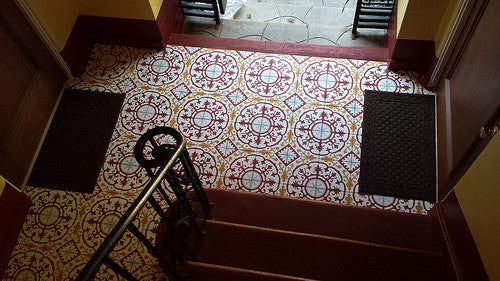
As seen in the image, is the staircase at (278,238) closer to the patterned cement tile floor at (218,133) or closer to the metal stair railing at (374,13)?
the patterned cement tile floor at (218,133)

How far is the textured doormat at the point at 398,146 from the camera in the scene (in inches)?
119

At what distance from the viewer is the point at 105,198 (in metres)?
3.10

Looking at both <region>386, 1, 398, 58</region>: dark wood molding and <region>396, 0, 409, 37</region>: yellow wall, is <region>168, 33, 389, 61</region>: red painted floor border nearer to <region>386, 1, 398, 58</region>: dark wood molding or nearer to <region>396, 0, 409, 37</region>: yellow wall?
<region>386, 1, 398, 58</region>: dark wood molding

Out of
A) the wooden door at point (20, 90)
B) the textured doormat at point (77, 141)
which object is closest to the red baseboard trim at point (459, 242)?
the textured doormat at point (77, 141)

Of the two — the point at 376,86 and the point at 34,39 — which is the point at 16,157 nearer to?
the point at 34,39

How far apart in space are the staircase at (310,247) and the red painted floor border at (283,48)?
1606 mm

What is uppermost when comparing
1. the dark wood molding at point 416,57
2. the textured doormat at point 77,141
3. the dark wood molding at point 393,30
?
A: the dark wood molding at point 393,30

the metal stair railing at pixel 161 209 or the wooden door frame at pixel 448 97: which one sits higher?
the wooden door frame at pixel 448 97

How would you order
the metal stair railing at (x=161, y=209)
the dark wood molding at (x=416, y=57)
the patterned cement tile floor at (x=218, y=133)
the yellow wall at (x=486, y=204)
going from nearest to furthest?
the metal stair railing at (x=161, y=209) → the yellow wall at (x=486, y=204) → the patterned cement tile floor at (x=218, y=133) → the dark wood molding at (x=416, y=57)

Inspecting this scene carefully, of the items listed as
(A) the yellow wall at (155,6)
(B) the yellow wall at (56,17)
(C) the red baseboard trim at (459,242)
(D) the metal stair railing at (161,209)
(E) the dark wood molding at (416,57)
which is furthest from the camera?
(A) the yellow wall at (155,6)

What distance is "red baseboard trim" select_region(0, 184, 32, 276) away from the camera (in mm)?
2771

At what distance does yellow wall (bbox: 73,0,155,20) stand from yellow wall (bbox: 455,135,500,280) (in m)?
2.70

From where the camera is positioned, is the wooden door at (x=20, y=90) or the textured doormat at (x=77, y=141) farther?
the textured doormat at (x=77, y=141)

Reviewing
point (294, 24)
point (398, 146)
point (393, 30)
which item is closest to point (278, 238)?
point (398, 146)
